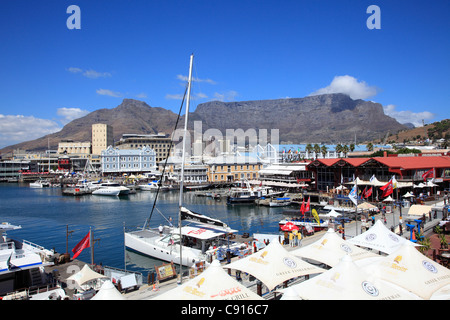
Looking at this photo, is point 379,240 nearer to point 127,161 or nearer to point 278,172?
point 278,172

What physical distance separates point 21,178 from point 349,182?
11769cm

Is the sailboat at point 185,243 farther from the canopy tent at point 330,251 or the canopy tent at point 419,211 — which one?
the canopy tent at point 419,211

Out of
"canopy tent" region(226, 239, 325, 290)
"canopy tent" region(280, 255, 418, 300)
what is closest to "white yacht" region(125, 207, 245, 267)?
"canopy tent" region(226, 239, 325, 290)

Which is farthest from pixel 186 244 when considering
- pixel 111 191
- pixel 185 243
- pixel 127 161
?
pixel 127 161

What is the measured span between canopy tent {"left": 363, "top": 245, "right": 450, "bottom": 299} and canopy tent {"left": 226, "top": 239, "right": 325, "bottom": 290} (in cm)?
257

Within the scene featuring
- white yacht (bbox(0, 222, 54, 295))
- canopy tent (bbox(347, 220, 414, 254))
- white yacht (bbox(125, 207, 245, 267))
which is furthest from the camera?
white yacht (bbox(125, 207, 245, 267))

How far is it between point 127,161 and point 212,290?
109634mm

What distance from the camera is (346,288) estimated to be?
974cm

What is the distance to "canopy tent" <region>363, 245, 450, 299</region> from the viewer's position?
11.1 metres

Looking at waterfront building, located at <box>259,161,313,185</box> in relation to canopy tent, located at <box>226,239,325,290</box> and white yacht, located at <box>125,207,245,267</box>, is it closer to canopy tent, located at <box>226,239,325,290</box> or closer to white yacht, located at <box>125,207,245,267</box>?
white yacht, located at <box>125,207,245,267</box>

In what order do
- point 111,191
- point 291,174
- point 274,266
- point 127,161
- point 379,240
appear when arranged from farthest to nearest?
1. point 127,161
2. point 111,191
3. point 291,174
4. point 379,240
5. point 274,266

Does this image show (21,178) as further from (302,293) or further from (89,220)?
(302,293)
